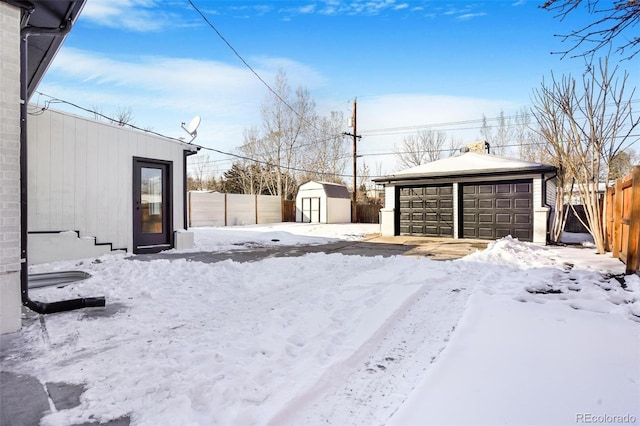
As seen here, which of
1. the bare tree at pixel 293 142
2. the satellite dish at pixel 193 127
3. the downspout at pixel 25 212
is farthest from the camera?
the bare tree at pixel 293 142

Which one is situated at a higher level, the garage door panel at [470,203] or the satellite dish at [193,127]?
the satellite dish at [193,127]

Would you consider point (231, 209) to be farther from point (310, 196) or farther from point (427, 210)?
point (427, 210)

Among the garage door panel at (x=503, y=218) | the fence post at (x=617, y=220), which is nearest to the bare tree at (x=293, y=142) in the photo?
the garage door panel at (x=503, y=218)

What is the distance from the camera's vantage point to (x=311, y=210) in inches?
907

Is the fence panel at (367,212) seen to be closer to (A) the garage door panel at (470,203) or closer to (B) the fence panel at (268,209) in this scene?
(B) the fence panel at (268,209)

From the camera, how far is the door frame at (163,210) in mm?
Answer: 8289

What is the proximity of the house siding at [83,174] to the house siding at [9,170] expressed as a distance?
165 inches

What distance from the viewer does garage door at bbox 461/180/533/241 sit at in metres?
11.2

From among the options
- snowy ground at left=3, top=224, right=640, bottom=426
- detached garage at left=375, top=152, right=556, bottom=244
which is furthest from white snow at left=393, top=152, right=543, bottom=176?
snowy ground at left=3, top=224, right=640, bottom=426

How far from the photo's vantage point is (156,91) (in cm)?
1103

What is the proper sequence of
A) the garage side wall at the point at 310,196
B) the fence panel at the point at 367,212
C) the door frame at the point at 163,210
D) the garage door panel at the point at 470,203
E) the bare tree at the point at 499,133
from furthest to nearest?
1. the bare tree at the point at 499,133
2. the fence panel at the point at 367,212
3. the garage side wall at the point at 310,196
4. the garage door panel at the point at 470,203
5. the door frame at the point at 163,210

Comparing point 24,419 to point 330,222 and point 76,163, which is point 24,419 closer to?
point 76,163

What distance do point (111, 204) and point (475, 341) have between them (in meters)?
7.91

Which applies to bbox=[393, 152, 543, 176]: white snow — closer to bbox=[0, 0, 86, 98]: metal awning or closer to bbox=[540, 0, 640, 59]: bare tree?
bbox=[540, 0, 640, 59]: bare tree
